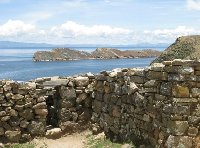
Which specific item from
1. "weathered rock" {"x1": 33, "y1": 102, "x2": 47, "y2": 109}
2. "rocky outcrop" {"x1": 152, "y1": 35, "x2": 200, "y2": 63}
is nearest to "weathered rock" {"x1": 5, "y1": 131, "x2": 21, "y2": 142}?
"weathered rock" {"x1": 33, "y1": 102, "x2": 47, "y2": 109}

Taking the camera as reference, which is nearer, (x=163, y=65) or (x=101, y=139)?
(x=163, y=65)

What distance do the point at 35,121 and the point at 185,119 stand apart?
6.90 metres

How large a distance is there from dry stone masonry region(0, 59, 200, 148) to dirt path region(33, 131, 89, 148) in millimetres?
313

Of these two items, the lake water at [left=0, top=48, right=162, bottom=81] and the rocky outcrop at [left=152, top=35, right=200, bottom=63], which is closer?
the rocky outcrop at [left=152, top=35, right=200, bottom=63]

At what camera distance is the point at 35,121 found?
18188 millimetres

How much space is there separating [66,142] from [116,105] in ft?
8.78

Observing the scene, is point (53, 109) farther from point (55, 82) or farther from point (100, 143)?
point (100, 143)

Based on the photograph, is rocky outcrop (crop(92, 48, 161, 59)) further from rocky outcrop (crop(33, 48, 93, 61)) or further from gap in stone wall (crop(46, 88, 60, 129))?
Answer: gap in stone wall (crop(46, 88, 60, 129))

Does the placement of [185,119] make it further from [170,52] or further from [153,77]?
[170,52]

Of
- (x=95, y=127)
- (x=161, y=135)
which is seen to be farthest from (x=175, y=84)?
(x=95, y=127)

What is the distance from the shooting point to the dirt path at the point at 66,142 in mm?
17547

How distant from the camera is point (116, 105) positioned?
17.0 metres

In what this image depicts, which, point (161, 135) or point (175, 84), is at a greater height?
point (175, 84)

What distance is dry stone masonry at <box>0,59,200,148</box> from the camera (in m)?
13.6
